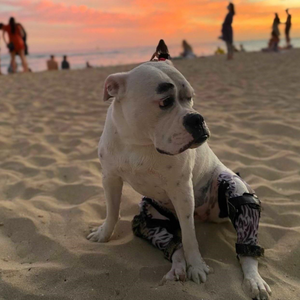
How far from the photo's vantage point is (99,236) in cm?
243

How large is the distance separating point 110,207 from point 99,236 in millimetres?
241

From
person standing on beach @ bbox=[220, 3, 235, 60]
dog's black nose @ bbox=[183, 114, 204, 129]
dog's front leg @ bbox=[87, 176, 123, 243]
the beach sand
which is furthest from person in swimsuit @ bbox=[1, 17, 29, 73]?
dog's black nose @ bbox=[183, 114, 204, 129]

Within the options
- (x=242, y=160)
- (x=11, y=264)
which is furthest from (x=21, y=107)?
(x=11, y=264)

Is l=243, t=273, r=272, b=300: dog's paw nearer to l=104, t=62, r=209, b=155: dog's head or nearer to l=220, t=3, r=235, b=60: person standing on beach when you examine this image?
l=104, t=62, r=209, b=155: dog's head

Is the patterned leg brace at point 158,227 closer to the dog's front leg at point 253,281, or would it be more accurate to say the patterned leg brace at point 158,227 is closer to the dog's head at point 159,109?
the dog's front leg at point 253,281

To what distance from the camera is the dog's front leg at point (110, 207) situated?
226 cm

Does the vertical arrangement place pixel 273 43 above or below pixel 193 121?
above

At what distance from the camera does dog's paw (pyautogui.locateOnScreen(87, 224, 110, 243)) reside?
242 cm

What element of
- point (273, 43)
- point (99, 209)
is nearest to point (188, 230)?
point (99, 209)

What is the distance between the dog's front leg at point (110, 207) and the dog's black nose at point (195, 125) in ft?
2.41

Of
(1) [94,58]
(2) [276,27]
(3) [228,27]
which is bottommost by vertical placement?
(1) [94,58]

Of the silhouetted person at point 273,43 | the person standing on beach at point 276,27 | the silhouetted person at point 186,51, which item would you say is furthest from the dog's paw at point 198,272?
the person standing on beach at point 276,27

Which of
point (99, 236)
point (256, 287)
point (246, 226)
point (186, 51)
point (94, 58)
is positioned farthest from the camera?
point (94, 58)

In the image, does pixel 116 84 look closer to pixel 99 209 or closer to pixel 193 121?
pixel 193 121
